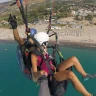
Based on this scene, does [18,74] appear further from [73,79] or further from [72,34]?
[73,79]

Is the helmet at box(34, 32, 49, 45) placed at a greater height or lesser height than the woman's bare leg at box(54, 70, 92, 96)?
greater

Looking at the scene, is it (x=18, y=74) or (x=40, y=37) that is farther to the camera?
(x=18, y=74)

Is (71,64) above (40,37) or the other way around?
the other way around

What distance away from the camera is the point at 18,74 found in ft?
59.3

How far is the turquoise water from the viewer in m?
15.4

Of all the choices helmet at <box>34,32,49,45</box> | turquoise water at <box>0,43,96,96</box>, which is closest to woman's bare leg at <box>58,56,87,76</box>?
helmet at <box>34,32,49,45</box>

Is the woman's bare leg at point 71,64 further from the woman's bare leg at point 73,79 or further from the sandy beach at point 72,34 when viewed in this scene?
the sandy beach at point 72,34

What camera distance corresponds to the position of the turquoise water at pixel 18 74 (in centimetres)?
1538

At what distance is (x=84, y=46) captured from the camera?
74.7 feet

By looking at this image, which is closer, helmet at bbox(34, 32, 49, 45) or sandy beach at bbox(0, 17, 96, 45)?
helmet at bbox(34, 32, 49, 45)

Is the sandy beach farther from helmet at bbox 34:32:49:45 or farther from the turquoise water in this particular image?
helmet at bbox 34:32:49:45

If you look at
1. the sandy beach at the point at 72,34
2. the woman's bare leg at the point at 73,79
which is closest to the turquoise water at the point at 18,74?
the sandy beach at the point at 72,34

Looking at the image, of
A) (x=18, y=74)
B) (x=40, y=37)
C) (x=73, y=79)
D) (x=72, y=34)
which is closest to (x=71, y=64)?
(x=73, y=79)

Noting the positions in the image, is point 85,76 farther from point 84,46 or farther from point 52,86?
point 84,46
